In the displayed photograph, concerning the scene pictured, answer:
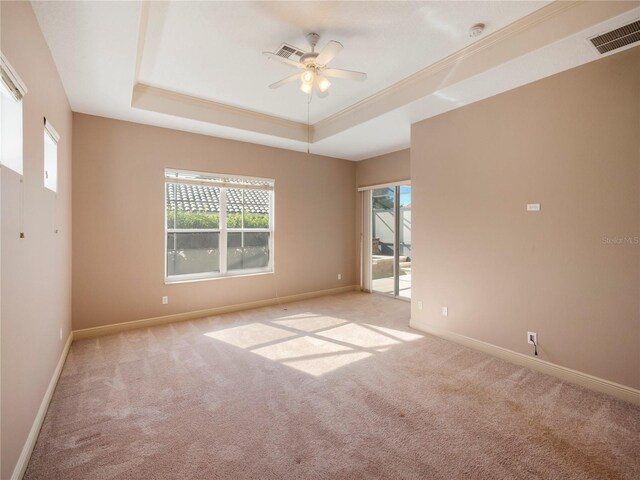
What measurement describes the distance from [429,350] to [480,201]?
173 cm

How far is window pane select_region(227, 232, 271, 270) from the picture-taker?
5.13 m

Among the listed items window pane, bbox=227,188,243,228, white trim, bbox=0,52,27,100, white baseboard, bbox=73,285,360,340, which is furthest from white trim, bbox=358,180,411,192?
white trim, bbox=0,52,27,100

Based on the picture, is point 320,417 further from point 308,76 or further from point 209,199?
point 209,199

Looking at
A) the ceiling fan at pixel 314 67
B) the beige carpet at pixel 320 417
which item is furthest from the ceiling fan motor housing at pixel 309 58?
the beige carpet at pixel 320 417

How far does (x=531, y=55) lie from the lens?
2.53 metres

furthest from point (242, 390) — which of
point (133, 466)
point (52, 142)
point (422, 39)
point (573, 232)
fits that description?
point (422, 39)

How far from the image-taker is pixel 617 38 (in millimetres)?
2254

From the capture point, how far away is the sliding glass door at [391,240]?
5910 millimetres

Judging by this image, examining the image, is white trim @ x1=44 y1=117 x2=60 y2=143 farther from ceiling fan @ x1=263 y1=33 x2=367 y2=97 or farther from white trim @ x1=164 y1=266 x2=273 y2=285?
white trim @ x1=164 y1=266 x2=273 y2=285

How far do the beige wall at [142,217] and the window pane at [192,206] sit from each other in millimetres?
178

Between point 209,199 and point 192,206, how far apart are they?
0.93 ft

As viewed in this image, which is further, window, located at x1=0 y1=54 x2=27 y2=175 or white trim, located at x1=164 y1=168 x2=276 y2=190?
white trim, located at x1=164 y1=168 x2=276 y2=190

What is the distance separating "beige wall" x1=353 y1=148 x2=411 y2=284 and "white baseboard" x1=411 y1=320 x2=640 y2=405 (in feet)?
9.32

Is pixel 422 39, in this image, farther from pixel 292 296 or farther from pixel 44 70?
pixel 292 296
